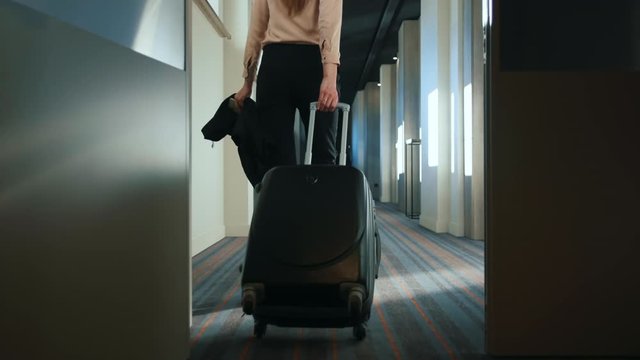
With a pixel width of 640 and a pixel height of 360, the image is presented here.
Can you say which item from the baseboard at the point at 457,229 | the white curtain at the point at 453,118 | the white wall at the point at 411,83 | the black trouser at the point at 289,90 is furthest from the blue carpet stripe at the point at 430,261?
the white wall at the point at 411,83

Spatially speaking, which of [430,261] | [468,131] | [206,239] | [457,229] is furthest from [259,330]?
[457,229]

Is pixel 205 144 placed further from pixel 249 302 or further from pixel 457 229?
pixel 249 302

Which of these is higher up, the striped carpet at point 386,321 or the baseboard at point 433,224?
the baseboard at point 433,224

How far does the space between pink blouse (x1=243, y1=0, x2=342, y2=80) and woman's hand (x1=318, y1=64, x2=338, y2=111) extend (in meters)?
0.05

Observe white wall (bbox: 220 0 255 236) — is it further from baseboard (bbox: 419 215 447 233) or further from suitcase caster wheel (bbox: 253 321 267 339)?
suitcase caster wheel (bbox: 253 321 267 339)

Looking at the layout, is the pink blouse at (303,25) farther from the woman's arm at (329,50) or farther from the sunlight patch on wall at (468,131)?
the sunlight patch on wall at (468,131)

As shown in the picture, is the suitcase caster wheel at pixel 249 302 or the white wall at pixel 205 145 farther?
the white wall at pixel 205 145

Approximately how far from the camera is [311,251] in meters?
1.54

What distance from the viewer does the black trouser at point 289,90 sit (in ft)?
6.33

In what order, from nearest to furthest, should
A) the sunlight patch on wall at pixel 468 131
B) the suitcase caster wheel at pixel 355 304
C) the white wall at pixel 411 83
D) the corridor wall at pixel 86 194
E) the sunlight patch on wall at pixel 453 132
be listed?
1. the corridor wall at pixel 86 194
2. the suitcase caster wheel at pixel 355 304
3. the sunlight patch on wall at pixel 468 131
4. the sunlight patch on wall at pixel 453 132
5. the white wall at pixel 411 83

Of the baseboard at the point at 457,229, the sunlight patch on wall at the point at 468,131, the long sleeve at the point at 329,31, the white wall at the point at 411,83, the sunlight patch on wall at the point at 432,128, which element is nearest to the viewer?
the long sleeve at the point at 329,31

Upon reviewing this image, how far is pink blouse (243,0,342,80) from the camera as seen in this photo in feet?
6.12

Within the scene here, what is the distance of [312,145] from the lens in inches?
76.3

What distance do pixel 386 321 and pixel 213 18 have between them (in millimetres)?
2706
